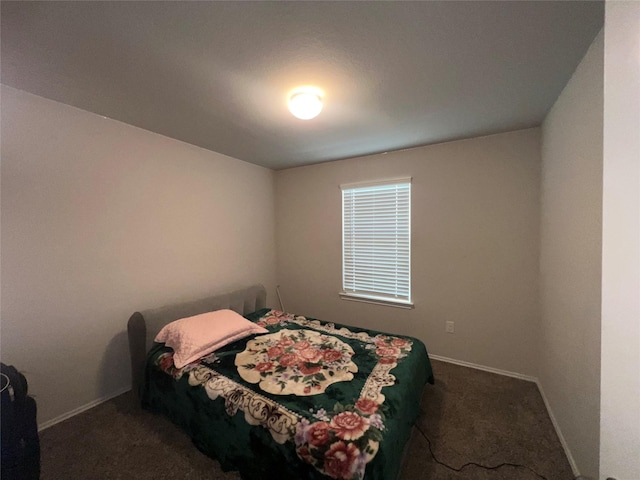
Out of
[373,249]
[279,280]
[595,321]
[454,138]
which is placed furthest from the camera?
[279,280]

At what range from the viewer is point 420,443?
162 centimetres

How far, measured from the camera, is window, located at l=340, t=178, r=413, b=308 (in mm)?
2844

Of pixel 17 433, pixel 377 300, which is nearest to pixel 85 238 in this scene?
pixel 17 433

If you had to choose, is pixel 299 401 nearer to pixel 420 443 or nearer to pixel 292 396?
pixel 292 396

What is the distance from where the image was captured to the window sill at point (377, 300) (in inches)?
112

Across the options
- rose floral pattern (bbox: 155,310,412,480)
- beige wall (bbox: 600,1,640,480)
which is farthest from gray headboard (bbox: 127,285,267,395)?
beige wall (bbox: 600,1,640,480)

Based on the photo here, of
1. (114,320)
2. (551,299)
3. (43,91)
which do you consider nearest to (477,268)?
(551,299)

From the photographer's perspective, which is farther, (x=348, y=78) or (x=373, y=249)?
(x=373, y=249)

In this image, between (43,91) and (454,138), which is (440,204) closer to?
(454,138)

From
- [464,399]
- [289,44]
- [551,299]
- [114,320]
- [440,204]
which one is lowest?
[464,399]

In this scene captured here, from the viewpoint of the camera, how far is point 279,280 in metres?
3.78

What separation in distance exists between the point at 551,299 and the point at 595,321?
840 millimetres

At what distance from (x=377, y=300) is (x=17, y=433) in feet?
9.47

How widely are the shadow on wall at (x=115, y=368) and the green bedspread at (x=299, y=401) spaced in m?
0.44
